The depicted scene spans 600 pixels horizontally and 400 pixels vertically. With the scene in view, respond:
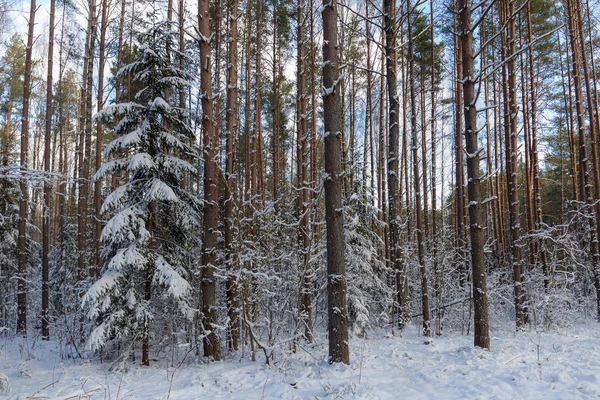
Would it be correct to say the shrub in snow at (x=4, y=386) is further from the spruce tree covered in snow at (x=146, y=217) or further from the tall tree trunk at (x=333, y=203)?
the tall tree trunk at (x=333, y=203)

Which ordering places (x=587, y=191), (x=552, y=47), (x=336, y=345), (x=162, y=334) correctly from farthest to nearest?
(x=552, y=47) → (x=587, y=191) → (x=162, y=334) → (x=336, y=345)

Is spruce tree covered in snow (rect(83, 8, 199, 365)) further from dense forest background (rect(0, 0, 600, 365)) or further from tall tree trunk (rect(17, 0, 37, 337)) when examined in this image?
tall tree trunk (rect(17, 0, 37, 337))

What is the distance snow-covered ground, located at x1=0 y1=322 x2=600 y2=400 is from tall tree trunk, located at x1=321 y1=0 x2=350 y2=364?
1.45 ft

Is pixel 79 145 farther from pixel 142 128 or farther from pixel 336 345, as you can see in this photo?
pixel 336 345

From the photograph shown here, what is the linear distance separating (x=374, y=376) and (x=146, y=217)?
517 centimetres

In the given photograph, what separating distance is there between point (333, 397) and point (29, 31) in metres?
13.6

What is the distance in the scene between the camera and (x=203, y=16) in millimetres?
7691

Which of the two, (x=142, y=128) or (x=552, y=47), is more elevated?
(x=552, y=47)

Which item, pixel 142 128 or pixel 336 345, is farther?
pixel 142 128

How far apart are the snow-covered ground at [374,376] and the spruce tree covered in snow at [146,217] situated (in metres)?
1.07

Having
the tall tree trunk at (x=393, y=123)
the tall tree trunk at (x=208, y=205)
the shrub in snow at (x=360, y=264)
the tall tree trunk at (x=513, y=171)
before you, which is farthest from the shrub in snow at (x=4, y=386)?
the tall tree trunk at (x=513, y=171)

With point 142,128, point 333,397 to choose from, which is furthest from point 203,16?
point 333,397

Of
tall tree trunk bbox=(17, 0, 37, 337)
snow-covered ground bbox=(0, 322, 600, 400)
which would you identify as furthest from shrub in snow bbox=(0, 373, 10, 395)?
tall tree trunk bbox=(17, 0, 37, 337)

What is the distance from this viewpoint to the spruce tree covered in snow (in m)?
6.54
